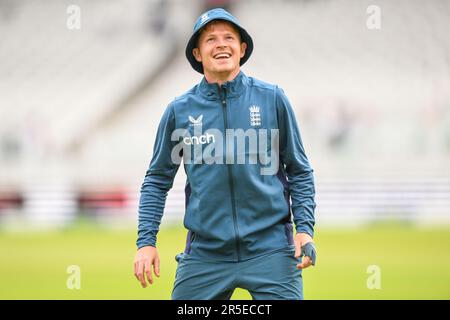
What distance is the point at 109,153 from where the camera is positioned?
2025 cm

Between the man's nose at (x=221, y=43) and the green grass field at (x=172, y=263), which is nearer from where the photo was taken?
the man's nose at (x=221, y=43)

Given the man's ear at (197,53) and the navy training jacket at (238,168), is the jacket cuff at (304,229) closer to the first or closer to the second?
the navy training jacket at (238,168)

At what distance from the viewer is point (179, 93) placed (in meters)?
21.1

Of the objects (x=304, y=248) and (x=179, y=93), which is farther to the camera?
(x=179, y=93)

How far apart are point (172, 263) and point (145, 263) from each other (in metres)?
6.65

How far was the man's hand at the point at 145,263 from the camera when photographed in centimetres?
401

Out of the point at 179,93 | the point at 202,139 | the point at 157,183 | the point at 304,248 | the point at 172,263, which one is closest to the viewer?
the point at 304,248

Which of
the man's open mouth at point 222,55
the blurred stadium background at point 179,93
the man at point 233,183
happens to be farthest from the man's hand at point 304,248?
Result: the blurred stadium background at point 179,93

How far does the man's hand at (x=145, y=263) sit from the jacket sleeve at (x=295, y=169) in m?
0.71

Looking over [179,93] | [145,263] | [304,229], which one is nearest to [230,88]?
[304,229]

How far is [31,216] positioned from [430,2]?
11.1m

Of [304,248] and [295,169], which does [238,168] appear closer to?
[295,169]
